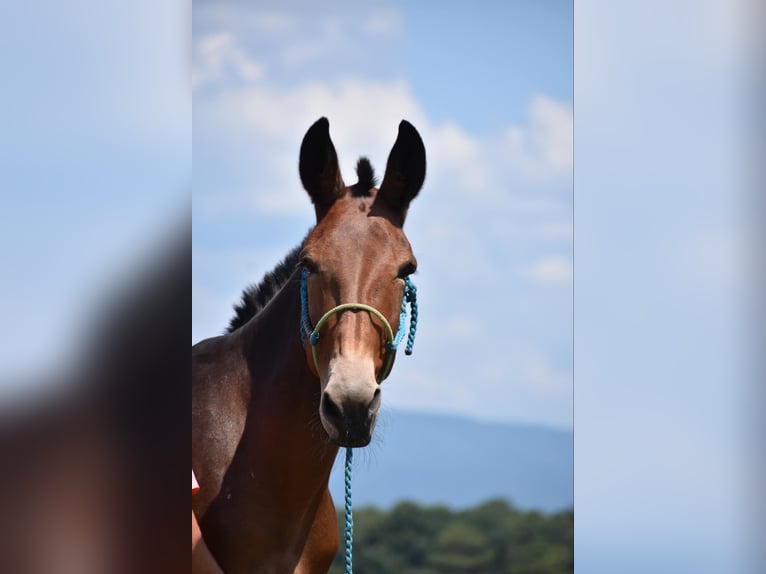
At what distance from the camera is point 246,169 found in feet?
6.70

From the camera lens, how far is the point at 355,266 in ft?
5.18

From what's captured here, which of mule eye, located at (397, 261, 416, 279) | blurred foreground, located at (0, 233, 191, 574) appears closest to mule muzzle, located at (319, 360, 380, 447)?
mule eye, located at (397, 261, 416, 279)

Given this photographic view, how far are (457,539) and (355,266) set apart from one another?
3.21ft

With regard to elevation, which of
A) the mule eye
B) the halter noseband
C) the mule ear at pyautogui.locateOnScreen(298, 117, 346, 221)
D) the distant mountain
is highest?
the mule ear at pyautogui.locateOnScreen(298, 117, 346, 221)

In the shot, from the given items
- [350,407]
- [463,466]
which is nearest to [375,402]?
[350,407]

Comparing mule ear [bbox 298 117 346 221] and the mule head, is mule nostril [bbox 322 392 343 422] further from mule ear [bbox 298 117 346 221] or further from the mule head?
mule ear [bbox 298 117 346 221]

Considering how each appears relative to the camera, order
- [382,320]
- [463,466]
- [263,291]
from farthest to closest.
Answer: [463,466]
[263,291]
[382,320]

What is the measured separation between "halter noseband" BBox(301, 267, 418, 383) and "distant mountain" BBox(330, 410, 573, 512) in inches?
17.2

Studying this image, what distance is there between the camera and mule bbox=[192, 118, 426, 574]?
1.58 m

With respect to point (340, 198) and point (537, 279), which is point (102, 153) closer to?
point (340, 198)

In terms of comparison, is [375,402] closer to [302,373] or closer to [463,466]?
[302,373]

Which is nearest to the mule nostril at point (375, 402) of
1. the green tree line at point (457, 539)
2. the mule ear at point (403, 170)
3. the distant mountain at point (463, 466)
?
the mule ear at point (403, 170)

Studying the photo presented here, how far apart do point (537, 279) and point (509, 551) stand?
70cm

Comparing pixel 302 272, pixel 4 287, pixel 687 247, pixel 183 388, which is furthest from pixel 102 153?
pixel 687 247
